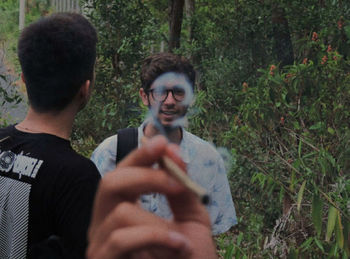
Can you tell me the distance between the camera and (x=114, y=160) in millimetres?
2436

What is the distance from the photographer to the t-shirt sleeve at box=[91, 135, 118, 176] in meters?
2.42

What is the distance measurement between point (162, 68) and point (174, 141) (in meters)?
0.44

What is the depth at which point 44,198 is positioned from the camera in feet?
5.03

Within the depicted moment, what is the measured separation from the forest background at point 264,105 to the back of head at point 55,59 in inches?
58.0

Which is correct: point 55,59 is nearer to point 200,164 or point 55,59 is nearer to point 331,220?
point 200,164

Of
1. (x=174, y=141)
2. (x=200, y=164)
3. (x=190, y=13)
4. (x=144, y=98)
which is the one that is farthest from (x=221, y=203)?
(x=190, y=13)

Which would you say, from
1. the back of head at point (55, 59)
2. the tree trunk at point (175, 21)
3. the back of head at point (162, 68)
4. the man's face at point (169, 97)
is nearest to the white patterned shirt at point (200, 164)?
the man's face at point (169, 97)

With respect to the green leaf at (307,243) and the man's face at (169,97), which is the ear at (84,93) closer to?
the man's face at (169,97)

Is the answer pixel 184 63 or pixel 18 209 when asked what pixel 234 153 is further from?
pixel 18 209

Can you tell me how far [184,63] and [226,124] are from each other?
71.7 inches

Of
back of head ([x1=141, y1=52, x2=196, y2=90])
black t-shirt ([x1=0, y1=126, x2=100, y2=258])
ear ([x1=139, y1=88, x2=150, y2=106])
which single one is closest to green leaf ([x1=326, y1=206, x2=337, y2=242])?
back of head ([x1=141, y1=52, x2=196, y2=90])

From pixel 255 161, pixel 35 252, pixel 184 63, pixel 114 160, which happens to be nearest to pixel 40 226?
pixel 35 252

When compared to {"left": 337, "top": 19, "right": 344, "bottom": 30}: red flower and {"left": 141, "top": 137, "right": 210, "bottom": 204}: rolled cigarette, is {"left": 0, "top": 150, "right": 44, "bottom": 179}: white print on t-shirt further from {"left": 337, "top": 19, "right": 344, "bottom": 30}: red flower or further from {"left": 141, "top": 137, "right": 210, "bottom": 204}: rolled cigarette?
{"left": 337, "top": 19, "right": 344, "bottom": 30}: red flower

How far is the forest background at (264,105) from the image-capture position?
10.4ft
